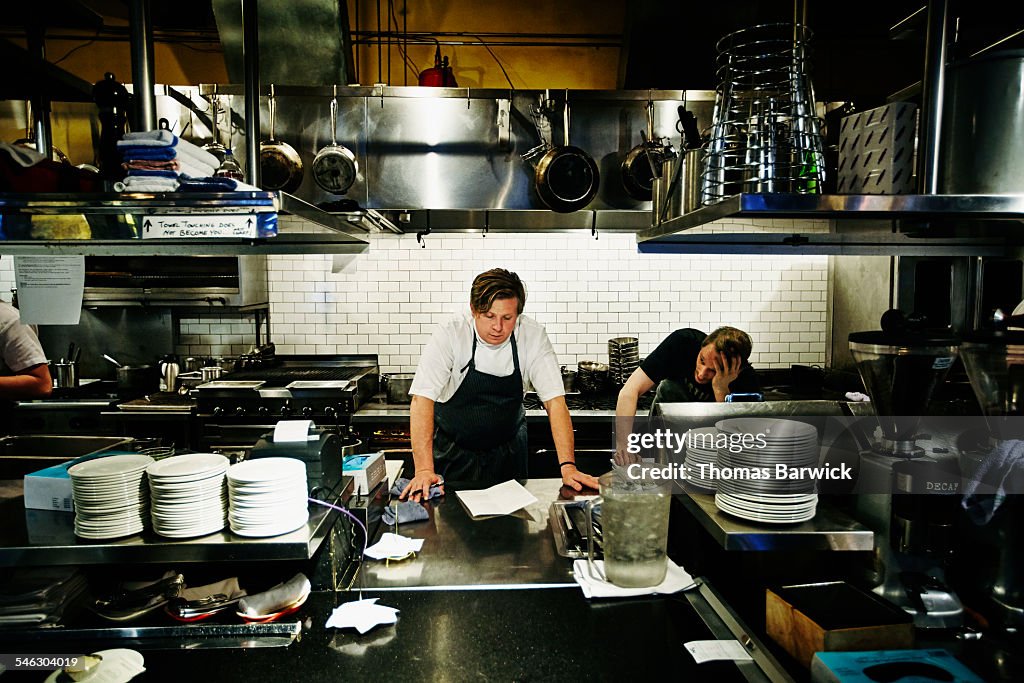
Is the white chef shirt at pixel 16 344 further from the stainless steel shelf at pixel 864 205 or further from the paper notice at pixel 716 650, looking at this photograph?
the stainless steel shelf at pixel 864 205

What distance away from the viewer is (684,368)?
410 cm

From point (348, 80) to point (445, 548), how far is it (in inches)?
139

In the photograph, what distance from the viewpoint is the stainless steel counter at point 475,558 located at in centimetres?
199

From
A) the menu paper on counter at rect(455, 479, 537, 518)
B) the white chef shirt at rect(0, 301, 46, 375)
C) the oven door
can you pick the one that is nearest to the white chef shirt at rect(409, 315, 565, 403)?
the menu paper on counter at rect(455, 479, 537, 518)

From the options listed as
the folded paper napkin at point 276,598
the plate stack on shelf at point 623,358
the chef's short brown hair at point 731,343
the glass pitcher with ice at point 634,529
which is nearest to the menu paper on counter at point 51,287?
the folded paper napkin at point 276,598

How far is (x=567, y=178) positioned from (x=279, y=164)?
1.83 meters

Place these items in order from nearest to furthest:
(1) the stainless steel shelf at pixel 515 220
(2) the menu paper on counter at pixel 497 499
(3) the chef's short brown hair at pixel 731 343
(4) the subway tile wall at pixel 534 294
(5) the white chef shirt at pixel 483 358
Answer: (2) the menu paper on counter at pixel 497 499, (5) the white chef shirt at pixel 483 358, (3) the chef's short brown hair at pixel 731 343, (1) the stainless steel shelf at pixel 515 220, (4) the subway tile wall at pixel 534 294

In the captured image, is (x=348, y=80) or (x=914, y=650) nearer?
(x=914, y=650)

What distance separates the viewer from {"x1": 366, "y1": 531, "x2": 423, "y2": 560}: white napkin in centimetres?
212

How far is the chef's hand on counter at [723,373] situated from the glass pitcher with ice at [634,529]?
6.91 ft

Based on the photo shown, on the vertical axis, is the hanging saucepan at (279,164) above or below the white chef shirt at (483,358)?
above

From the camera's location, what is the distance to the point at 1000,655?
142 centimetres

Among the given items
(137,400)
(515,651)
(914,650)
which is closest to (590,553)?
(515,651)

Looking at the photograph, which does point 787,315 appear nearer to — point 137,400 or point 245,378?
point 245,378
